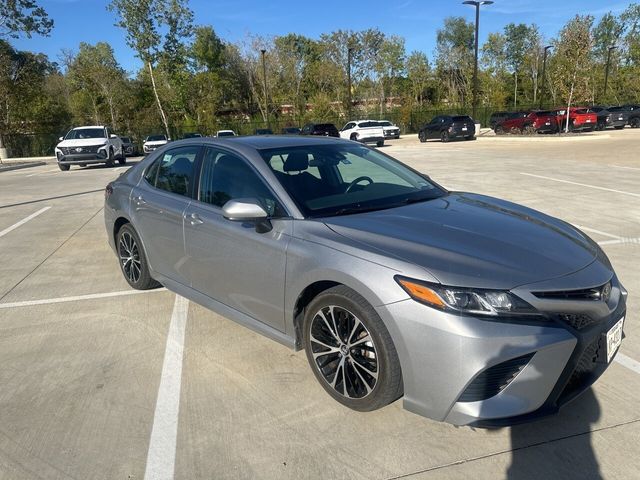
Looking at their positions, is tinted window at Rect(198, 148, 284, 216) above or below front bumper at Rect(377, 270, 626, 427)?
above

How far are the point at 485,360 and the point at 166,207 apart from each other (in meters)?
2.84

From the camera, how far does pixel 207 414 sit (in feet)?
9.46

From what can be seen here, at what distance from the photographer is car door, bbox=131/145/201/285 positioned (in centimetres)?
395

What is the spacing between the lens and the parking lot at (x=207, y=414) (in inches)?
95.3

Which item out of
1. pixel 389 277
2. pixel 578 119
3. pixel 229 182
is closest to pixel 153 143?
pixel 578 119

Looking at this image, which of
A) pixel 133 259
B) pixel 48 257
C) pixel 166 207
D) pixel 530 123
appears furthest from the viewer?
pixel 530 123

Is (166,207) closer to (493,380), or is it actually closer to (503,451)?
(493,380)

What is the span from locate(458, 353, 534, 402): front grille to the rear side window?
8.52 ft

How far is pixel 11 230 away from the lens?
8.15 meters

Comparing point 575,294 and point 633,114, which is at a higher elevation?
point 575,294

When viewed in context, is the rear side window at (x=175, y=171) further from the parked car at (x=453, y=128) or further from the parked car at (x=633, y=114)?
the parked car at (x=633, y=114)

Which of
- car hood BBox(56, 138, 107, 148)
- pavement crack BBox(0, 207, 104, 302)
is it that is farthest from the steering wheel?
car hood BBox(56, 138, 107, 148)

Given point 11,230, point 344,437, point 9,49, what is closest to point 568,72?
point 11,230

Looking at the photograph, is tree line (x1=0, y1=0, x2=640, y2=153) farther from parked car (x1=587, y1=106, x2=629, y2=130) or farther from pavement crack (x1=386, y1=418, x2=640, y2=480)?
pavement crack (x1=386, y1=418, x2=640, y2=480)
